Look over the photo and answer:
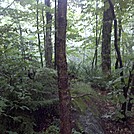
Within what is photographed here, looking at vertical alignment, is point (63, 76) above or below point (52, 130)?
above

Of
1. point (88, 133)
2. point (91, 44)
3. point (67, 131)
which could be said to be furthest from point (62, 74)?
point (91, 44)

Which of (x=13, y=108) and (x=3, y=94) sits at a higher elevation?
(x=3, y=94)

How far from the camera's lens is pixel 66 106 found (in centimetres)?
311

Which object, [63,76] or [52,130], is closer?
[63,76]

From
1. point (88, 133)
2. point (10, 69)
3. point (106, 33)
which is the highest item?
point (106, 33)

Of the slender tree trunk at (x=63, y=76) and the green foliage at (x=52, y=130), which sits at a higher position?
the slender tree trunk at (x=63, y=76)

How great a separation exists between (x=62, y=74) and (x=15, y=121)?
1254mm

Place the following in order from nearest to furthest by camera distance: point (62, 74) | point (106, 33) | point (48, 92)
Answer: point (62, 74)
point (48, 92)
point (106, 33)

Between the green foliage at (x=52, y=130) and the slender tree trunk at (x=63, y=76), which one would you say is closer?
the slender tree trunk at (x=63, y=76)

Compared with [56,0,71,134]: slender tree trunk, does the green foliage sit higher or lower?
lower

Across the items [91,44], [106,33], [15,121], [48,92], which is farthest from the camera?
[91,44]

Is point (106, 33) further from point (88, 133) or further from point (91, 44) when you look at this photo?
point (88, 133)

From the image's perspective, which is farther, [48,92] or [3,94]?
[48,92]

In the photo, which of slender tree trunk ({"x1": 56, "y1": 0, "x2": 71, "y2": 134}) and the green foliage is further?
the green foliage
